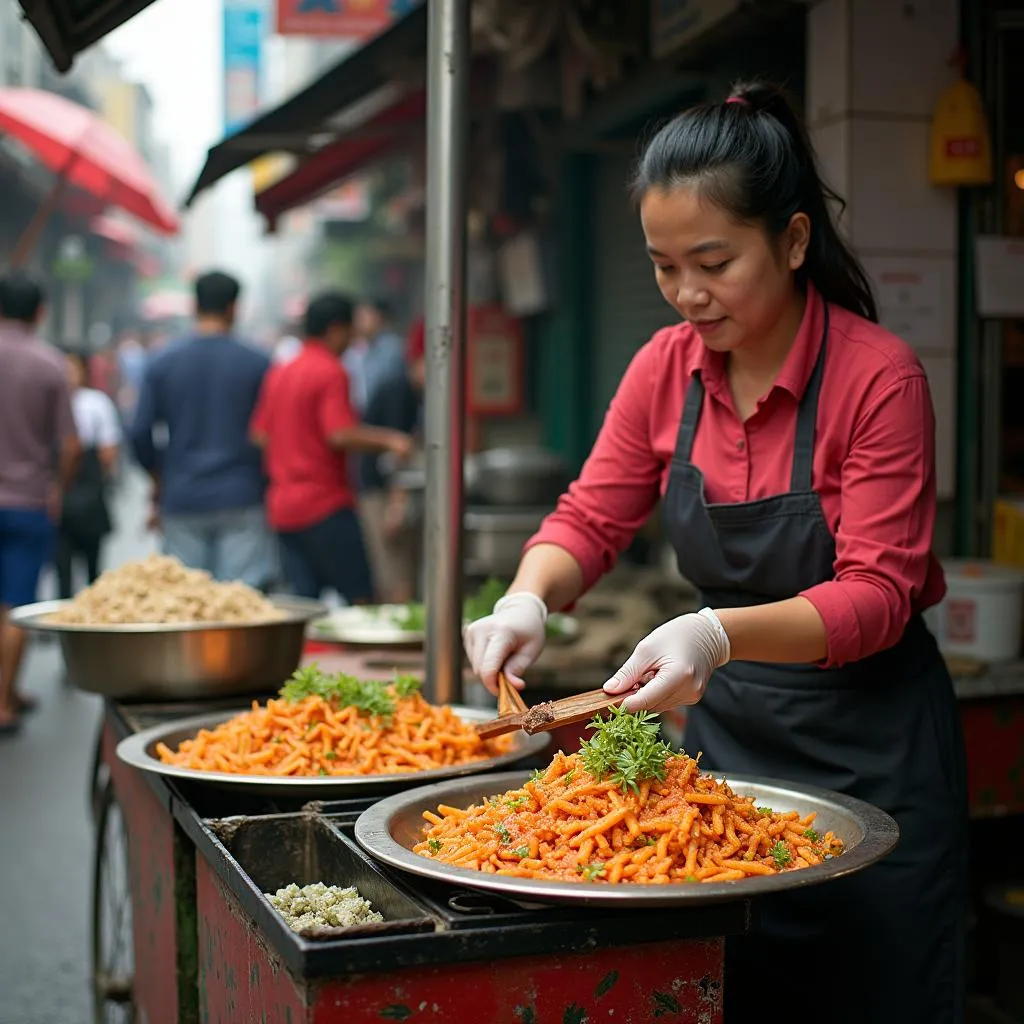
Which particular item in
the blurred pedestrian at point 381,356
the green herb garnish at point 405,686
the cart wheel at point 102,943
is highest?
the blurred pedestrian at point 381,356

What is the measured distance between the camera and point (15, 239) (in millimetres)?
22062

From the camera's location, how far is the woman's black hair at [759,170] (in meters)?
2.45

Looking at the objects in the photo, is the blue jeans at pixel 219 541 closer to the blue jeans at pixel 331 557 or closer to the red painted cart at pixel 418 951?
the blue jeans at pixel 331 557

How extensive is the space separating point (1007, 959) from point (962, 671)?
0.96 meters

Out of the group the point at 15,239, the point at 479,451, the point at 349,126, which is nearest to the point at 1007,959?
the point at 349,126

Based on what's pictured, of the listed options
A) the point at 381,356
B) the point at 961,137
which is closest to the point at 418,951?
the point at 961,137

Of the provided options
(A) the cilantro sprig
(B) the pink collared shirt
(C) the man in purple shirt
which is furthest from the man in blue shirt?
(A) the cilantro sprig

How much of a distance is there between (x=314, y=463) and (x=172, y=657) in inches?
160

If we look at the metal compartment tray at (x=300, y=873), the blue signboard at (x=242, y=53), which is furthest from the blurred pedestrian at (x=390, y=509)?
the blue signboard at (x=242, y=53)

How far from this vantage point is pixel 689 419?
2822mm

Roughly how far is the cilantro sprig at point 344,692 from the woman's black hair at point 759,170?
3.47 ft

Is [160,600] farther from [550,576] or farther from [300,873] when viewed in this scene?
[300,873]

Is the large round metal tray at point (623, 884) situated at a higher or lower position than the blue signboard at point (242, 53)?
lower

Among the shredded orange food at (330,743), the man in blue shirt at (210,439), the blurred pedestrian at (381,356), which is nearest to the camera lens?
the shredded orange food at (330,743)
